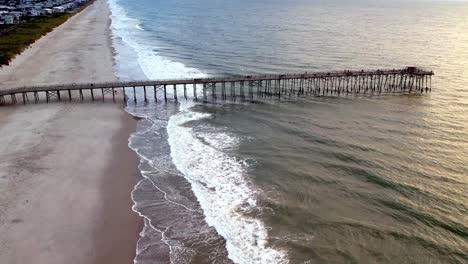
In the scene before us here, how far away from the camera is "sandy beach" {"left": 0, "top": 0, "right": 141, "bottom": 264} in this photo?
21219mm

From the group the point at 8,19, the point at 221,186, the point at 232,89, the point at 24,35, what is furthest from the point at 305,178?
the point at 8,19

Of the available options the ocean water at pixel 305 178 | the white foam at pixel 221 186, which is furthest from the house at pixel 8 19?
the white foam at pixel 221 186

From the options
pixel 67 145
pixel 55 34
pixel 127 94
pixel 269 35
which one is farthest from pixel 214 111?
pixel 55 34

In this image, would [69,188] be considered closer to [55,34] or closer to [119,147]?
[119,147]

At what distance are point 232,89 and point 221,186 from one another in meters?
27.0

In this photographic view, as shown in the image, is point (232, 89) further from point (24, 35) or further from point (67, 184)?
point (24, 35)

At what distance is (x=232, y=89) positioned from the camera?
53094mm

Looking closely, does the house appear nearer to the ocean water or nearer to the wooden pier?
the ocean water

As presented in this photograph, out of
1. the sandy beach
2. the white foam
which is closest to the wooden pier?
the sandy beach

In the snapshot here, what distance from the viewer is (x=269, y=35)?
99.5 m

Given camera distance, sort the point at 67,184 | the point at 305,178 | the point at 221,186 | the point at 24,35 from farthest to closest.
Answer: the point at 24,35
the point at 305,178
the point at 221,186
the point at 67,184

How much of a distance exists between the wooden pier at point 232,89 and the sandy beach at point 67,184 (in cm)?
232

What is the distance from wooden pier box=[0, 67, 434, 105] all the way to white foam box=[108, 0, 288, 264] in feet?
17.2

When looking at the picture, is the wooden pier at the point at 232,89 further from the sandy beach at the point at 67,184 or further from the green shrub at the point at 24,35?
the green shrub at the point at 24,35
